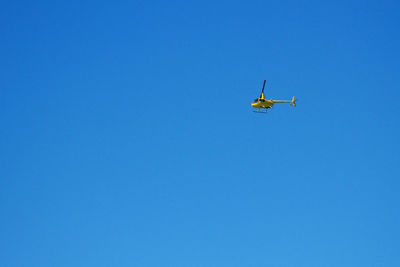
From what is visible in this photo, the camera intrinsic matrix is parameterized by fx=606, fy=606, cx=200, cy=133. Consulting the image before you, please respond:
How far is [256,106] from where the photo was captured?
131500 mm

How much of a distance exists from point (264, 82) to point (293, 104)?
10.9 meters

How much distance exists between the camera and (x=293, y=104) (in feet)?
450

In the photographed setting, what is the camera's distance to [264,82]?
428 ft

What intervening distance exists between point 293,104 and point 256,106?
1063 centimetres

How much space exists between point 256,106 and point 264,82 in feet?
17.9
